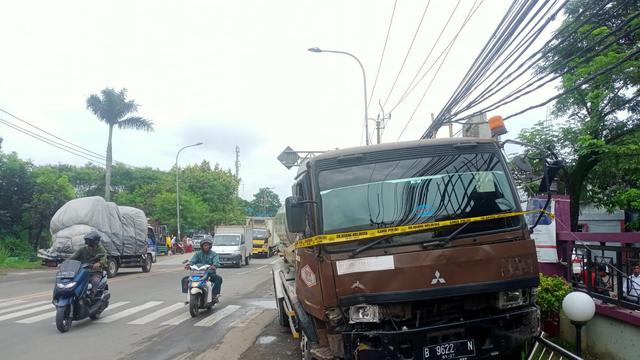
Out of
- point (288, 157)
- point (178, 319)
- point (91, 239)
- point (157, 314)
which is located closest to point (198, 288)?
point (178, 319)

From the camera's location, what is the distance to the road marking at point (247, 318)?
9.04 m

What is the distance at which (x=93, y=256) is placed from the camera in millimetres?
9008

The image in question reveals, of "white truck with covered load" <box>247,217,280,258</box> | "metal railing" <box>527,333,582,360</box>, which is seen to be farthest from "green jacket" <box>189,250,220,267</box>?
"white truck with covered load" <box>247,217,280,258</box>

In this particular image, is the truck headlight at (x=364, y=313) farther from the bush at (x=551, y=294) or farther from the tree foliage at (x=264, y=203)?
the tree foliage at (x=264, y=203)

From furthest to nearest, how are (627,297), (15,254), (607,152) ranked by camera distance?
(15,254)
(607,152)
(627,297)

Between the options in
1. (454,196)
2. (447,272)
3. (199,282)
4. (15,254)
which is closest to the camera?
(447,272)

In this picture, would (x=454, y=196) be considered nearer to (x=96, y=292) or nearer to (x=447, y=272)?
(x=447, y=272)

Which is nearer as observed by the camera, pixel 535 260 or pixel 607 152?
pixel 535 260

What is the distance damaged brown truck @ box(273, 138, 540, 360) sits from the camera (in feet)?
13.7

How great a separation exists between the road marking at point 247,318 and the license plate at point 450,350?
5.49m

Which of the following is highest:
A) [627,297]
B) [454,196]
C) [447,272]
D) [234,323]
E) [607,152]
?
[607,152]

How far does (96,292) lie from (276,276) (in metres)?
3.31

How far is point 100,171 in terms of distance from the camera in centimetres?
5412

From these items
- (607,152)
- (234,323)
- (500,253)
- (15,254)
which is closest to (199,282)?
(234,323)
